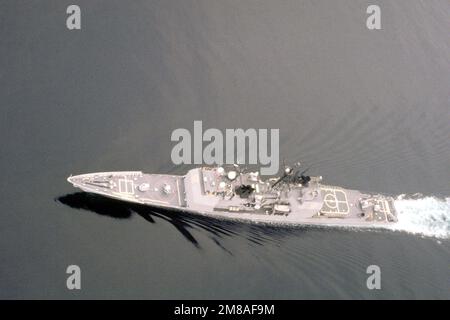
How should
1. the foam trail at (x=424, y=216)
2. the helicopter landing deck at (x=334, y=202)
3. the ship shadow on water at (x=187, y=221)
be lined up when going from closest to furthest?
1. the ship shadow on water at (x=187, y=221)
2. the helicopter landing deck at (x=334, y=202)
3. the foam trail at (x=424, y=216)

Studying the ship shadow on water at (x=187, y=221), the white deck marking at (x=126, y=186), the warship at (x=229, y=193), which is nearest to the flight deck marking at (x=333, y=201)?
the warship at (x=229, y=193)

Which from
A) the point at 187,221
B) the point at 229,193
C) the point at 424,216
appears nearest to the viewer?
the point at 229,193

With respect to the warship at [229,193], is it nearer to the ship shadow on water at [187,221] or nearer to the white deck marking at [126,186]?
the white deck marking at [126,186]

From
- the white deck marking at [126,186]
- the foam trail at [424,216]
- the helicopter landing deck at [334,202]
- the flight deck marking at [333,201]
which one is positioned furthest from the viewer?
the foam trail at [424,216]

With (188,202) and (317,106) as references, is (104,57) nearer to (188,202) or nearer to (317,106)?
(188,202)

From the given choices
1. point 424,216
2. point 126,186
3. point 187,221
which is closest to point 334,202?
point 424,216

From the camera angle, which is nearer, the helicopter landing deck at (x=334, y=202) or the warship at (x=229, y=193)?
the warship at (x=229, y=193)

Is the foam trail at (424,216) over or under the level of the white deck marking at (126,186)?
under

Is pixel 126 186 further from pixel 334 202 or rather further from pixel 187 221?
pixel 334 202
